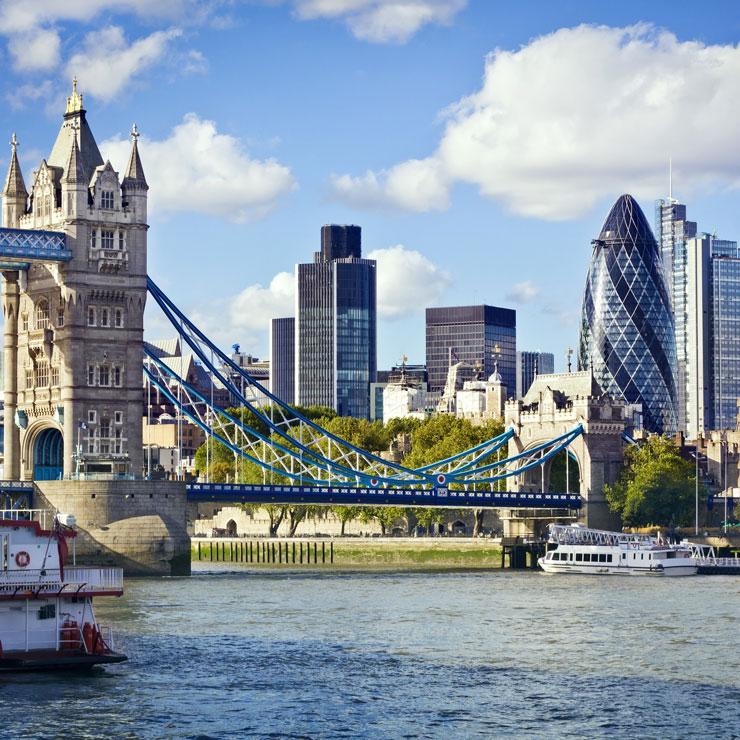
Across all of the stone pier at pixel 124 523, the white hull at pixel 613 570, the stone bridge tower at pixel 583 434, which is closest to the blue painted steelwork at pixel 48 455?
the stone pier at pixel 124 523

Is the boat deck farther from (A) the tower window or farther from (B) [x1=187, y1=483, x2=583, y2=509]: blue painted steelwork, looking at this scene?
(A) the tower window

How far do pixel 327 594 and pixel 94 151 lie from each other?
43.9 metres

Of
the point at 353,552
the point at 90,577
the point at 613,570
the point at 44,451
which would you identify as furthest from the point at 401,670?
the point at 353,552

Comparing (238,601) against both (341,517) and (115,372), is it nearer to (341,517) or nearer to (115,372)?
(115,372)

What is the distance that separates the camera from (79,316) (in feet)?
404

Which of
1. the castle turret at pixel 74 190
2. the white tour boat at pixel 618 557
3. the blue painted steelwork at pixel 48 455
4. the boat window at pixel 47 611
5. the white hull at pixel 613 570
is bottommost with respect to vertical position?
the white hull at pixel 613 570

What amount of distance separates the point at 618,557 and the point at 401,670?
196 ft

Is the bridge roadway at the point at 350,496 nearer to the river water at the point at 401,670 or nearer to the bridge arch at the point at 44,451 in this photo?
the bridge arch at the point at 44,451

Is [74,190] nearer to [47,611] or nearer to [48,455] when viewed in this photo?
[48,455]

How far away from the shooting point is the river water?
5297cm

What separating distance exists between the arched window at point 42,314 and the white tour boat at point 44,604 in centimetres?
6511

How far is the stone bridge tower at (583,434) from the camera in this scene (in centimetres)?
15262

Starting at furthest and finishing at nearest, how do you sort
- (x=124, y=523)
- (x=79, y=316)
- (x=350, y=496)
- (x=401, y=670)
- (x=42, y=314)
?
(x=350, y=496) → (x=42, y=314) → (x=79, y=316) → (x=124, y=523) → (x=401, y=670)

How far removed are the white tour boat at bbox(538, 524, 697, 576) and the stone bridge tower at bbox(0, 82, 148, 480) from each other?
28.9 meters
